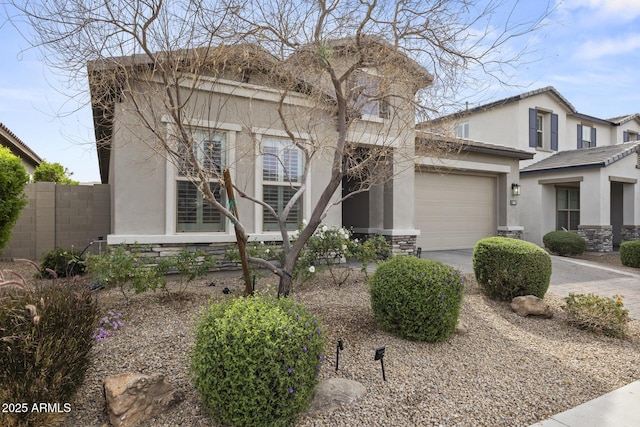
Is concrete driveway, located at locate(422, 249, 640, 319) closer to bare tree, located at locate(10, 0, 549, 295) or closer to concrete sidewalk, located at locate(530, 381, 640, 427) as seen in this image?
concrete sidewalk, located at locate(530, 381, 640, 427)

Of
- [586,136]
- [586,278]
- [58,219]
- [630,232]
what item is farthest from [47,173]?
[586,136]

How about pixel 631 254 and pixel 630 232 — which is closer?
pixel 631 254

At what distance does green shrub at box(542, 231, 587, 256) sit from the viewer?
11.7 meters

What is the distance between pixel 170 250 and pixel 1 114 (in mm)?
3171

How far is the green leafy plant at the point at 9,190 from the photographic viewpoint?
7312 millimetres

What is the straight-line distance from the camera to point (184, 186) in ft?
22.9

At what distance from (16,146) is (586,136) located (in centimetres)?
2609

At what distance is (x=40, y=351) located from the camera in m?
2.34

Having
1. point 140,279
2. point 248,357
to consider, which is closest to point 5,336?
point 248,357

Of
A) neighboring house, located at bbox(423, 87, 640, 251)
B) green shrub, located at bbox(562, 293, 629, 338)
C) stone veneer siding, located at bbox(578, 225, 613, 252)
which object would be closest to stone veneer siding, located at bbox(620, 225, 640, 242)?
neighboring house, located at bbox(423, 87, 640, 251)

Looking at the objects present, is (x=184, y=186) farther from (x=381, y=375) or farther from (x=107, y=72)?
(x=381, y=375)

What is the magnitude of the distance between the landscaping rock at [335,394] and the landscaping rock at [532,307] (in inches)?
139

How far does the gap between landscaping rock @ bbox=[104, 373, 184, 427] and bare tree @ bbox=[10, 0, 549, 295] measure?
2.08m

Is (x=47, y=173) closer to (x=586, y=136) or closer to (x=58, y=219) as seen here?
(x=58, y=219)
